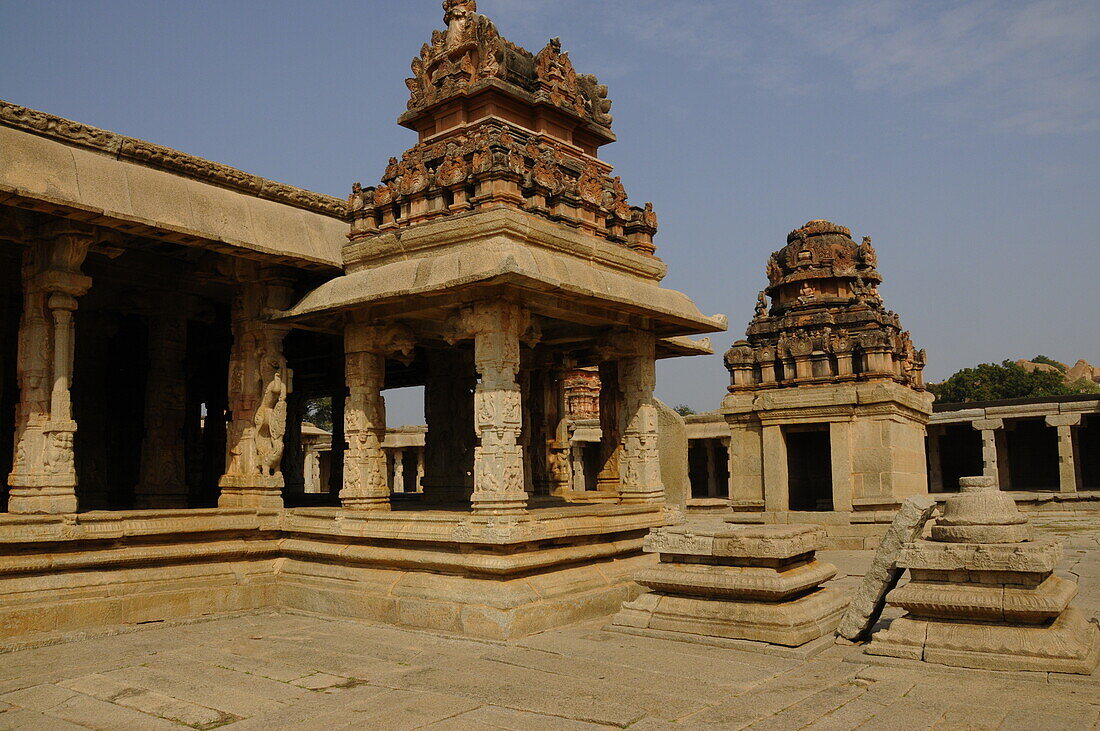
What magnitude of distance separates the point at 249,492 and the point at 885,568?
5.80 m

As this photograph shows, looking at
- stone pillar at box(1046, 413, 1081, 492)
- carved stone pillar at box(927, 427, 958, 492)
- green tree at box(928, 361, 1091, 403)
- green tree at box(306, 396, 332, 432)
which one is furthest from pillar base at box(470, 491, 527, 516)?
green tree at box(306, 396, 332, 432)

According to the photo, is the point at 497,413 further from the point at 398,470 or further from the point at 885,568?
the point at 398,470

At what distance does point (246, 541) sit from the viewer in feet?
27.8

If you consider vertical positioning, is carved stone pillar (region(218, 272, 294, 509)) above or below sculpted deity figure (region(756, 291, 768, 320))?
below

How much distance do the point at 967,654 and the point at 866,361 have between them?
31.6 feet

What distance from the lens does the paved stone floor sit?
4504 millimetres

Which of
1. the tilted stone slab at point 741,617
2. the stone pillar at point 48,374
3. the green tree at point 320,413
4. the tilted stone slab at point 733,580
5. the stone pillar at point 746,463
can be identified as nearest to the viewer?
the tilted stone slab at point 741,617

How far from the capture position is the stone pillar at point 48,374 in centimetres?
714

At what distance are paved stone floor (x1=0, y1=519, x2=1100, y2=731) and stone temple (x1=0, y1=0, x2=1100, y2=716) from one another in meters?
0.10

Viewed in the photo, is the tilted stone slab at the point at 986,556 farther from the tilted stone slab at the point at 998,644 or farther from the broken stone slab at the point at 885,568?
the tilted stone slab at the point at 998,644

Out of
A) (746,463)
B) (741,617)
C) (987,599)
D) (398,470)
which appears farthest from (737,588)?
(398,470)

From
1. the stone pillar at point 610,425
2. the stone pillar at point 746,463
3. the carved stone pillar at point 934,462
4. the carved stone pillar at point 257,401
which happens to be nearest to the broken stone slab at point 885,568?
the stone pillar at point 610,425

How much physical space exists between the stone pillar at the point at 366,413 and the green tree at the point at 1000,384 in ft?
139

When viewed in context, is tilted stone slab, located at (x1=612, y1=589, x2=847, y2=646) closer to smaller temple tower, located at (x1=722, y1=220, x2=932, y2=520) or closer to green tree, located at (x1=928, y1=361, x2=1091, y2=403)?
smaller temple tower, located at (x1=722, y1=220, x2=932, y2=520)
